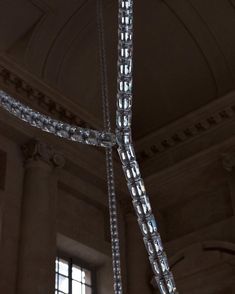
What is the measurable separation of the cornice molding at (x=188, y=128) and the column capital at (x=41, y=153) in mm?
2297

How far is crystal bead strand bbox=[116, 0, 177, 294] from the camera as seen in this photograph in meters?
3.60

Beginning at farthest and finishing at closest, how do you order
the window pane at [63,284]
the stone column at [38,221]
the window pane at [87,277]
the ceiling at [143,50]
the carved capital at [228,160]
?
1. the window pane at [87,277]
2. the carved capital at [228,160]
3. the ceiling at [143,50]
4. the window pane at [63,284]
5. the stone column at [38,221]

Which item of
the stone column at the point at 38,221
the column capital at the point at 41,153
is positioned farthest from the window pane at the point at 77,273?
the column capital at the point at 41,153

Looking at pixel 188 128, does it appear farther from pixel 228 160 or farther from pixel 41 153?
pixel 41 153

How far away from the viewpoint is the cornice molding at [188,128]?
10414mm

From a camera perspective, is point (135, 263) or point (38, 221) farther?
point (135, 263)

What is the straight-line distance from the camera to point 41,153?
9320 mm

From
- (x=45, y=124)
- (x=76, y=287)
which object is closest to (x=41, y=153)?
(x=76, y=287)

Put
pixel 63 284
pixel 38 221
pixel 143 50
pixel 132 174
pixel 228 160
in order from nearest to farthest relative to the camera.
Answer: pixel 132 174
pixel 38 221
pixel 63 284
pixel 228 160
pixel 143 50

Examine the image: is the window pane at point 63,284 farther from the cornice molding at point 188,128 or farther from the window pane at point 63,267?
the cornice molding at point 188,128

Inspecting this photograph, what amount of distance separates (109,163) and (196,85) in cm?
583

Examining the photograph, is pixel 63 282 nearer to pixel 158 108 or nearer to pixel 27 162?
pixel 27 162

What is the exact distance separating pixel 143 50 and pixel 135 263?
12.9ft

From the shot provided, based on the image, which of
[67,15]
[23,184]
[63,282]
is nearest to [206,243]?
[63,282]
